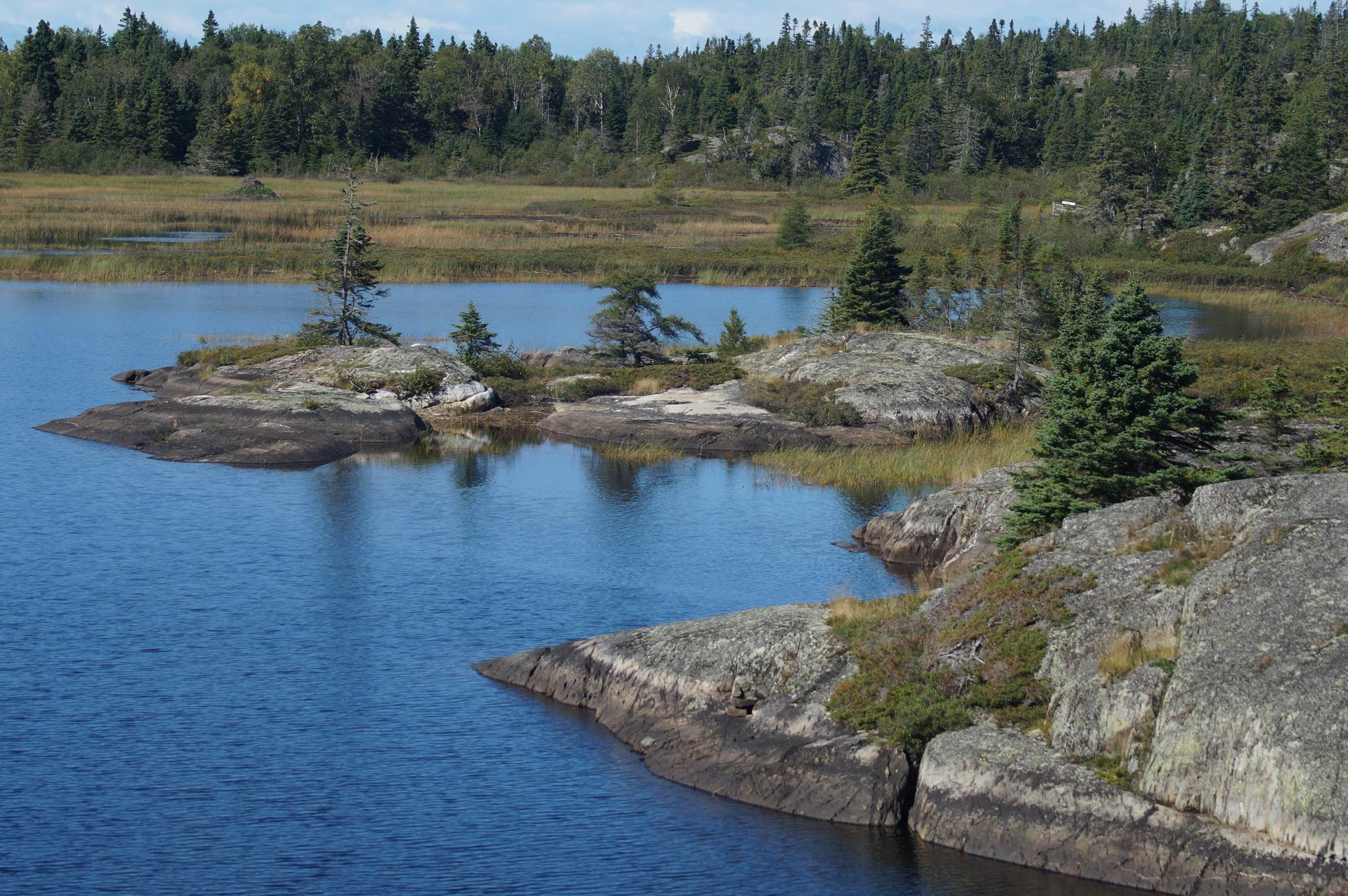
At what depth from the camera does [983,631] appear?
21.5 meters

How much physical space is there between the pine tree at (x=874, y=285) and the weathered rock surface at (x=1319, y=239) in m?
47.7

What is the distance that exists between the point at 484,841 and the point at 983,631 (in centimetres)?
794

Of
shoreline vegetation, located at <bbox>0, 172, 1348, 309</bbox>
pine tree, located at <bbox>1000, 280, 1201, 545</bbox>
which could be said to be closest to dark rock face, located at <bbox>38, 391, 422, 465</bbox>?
shoreline vegetation, located at <bbox>0, 172, 1348, 309</bbox>

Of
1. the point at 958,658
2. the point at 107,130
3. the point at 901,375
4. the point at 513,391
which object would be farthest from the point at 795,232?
the point at 958,658

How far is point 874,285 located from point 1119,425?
33.9 metres

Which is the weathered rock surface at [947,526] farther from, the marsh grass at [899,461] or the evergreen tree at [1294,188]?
the evergreen tree at [1294,188]

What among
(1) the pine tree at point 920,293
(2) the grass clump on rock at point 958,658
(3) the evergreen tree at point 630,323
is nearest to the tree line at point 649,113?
(1) the pine tree at point 920,293

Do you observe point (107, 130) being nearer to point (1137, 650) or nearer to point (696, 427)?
point (696, 427)

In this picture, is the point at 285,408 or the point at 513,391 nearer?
the point at 285,408

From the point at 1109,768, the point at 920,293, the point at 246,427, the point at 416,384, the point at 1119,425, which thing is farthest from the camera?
the point at 920,293

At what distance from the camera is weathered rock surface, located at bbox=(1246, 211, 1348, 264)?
3723 inches

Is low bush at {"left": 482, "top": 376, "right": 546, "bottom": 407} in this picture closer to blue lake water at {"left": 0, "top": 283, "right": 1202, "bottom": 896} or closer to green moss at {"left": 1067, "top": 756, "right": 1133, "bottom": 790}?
blue lake water at {"left": 0, "top": 283, "right": 1202, "bottom": 896}

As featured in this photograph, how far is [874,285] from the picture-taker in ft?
196

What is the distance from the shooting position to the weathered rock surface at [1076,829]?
657 inches
